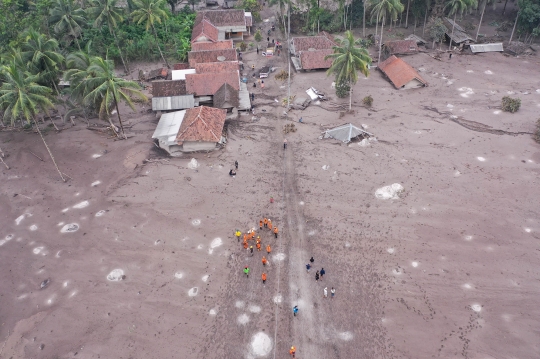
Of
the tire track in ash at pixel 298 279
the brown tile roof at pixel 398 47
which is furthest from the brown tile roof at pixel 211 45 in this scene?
the tire track in ash at pixel 298 279

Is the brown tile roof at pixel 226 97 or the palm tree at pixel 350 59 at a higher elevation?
the palm tree at pixel 350 59

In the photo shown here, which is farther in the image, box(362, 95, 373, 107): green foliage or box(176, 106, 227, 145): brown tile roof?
box(362, 95, 373, 107): green foliage

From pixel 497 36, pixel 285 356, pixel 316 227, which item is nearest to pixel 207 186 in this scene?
pixel 316 227

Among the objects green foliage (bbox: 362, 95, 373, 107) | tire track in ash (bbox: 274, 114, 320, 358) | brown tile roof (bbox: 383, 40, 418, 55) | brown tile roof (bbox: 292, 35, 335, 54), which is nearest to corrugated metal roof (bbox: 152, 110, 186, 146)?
tire track in ash (bbox: 274, 114, 320, 358)

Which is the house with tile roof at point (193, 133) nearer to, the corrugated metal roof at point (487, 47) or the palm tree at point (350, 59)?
the palm tree at point (350, 59)

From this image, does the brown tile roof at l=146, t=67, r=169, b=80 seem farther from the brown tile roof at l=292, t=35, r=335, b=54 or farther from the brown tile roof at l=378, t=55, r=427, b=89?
the brown tile roof at l=378, t=55, r=427, b=89

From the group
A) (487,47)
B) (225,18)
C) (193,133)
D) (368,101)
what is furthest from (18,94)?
(487,47)

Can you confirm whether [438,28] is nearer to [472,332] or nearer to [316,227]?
[316,227]
